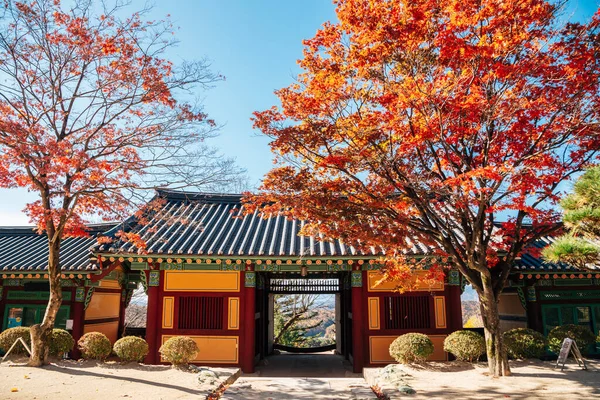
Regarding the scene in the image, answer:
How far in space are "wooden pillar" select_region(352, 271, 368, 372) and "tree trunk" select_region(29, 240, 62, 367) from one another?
7598 mm

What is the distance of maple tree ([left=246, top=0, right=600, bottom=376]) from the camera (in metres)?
7.84

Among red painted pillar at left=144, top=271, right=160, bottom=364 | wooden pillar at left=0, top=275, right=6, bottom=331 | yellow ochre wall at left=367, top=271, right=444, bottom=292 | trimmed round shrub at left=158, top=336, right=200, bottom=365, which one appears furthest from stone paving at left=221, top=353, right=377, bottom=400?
wooden pillar at left=0, top=275, right=6, bottom=331

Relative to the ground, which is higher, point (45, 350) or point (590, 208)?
point (590, 208)

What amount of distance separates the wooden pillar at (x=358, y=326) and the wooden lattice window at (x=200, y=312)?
12.6 feet

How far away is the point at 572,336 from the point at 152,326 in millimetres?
11604

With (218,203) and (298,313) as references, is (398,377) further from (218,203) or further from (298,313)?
(298,313)

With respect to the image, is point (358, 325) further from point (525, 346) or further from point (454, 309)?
point (525, 346)

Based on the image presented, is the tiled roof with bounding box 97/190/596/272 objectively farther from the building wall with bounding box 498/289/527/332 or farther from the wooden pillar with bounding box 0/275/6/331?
the wooden pillar with bounding box 0/275/6/331

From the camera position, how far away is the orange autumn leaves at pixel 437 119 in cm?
784

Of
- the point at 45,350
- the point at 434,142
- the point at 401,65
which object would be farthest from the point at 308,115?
the point at 45,350

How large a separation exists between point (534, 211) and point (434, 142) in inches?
92.5

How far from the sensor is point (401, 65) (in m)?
8.19

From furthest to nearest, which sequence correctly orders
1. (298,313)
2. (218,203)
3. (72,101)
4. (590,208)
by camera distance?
(298,313)
(218,203)
(72,101)
(590,208)

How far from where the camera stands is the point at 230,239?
1281cm
